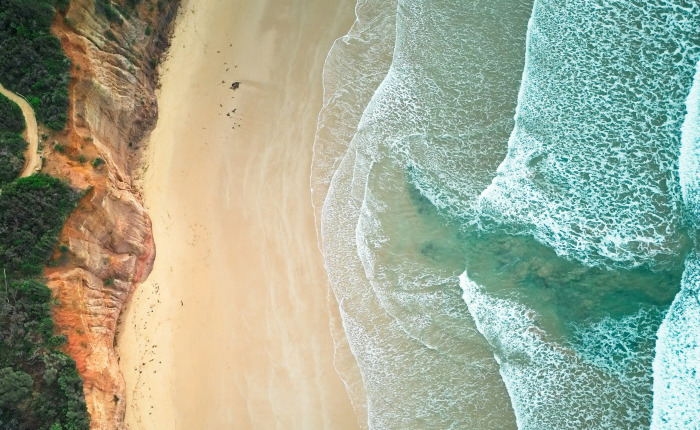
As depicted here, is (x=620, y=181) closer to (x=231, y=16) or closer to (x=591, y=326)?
(x=591, y=326)

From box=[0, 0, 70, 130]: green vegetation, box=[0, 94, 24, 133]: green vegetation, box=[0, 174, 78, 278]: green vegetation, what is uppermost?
box=[0, 0, 70, 130]: green vegetation

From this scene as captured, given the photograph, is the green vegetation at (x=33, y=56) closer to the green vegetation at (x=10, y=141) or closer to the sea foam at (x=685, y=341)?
the green vegetation at (x=10, y=141)

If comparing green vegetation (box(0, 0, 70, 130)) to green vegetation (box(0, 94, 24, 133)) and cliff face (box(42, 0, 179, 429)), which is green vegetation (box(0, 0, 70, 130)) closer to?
cliff face (box(42, 0, 179, 429))

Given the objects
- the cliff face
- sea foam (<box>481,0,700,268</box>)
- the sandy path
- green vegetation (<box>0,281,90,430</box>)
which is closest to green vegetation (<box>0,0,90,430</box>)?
green vegetation (<box>0,281,90,430</box>)

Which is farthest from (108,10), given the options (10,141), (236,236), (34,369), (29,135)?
(34,369)

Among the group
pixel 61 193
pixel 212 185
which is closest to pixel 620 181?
pixel 212 185

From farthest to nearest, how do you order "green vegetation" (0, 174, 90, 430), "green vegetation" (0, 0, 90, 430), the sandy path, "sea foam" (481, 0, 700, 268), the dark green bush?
the sandy path → the dark green bush → "sea foam" (481, 0, 700, 268) → "green vegetation" (0, 0, 90, 430) → "green vegetation" (0, 174, 90, 430)
